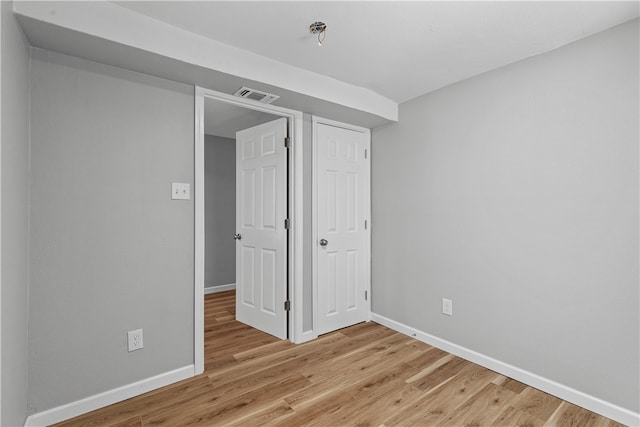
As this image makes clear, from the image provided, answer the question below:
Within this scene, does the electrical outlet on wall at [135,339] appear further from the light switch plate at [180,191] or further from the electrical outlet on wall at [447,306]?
the electrical outlet on wall at [447,306]

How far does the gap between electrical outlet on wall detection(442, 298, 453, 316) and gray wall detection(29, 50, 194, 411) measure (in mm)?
2082

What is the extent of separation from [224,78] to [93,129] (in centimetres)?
88

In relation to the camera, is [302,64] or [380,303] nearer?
[302,64]

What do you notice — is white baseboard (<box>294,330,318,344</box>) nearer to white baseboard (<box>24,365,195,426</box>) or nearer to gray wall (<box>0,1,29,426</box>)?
white baseboard (<box>24,365,195,426</box>)

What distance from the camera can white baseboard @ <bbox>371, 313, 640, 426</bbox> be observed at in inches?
70.6

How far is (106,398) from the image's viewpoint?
1.94 metres

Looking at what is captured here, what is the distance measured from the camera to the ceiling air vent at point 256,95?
2361mm

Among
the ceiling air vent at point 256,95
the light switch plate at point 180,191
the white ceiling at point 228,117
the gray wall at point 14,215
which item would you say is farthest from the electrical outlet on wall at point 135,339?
the white ceiling at point 228,117

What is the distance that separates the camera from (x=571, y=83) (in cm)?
200

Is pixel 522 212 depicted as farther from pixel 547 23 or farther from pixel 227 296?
pixel 227 296

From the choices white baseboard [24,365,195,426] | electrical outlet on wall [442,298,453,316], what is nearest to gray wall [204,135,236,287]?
white baseboard [24,365,195,426]

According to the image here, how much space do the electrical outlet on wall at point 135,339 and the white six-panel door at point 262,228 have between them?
120 centimetres

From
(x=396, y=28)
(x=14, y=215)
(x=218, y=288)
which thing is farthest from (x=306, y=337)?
(x=396, y=28)

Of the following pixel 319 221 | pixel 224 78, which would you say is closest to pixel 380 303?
pixel 319 221
